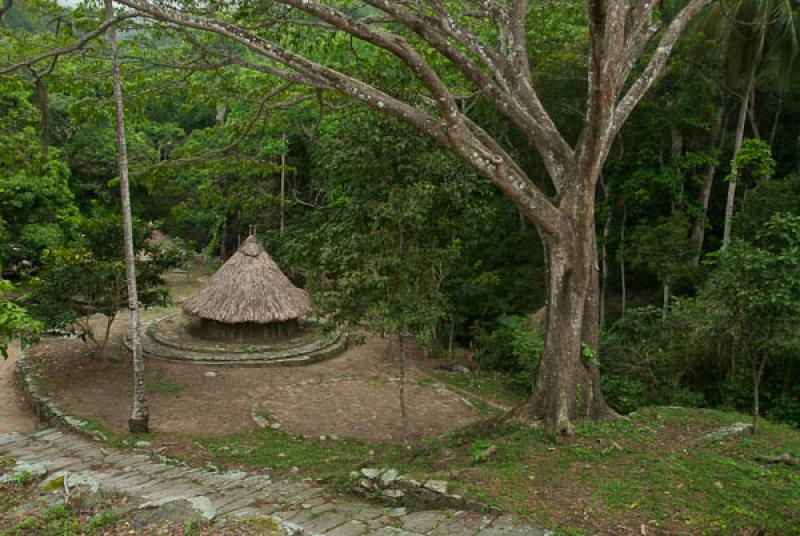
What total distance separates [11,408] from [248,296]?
577 cm

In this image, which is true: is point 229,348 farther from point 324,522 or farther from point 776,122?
point 776,122

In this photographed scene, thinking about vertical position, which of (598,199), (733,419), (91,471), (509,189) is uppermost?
(598,199)

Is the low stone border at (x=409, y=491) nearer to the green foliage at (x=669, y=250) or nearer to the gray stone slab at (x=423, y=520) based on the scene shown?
the gray stone slab at (x=423, y=520)

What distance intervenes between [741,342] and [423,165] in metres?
4.65

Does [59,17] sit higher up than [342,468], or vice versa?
[59,17]

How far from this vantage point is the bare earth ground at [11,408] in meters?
9.83

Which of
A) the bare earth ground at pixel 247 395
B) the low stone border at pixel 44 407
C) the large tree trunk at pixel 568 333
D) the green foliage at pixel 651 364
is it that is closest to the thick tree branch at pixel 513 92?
the large tree trunk at pixel 568 333

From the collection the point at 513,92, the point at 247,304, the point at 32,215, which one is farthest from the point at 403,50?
the point at 32,215

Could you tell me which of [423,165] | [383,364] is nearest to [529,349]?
[383,364]

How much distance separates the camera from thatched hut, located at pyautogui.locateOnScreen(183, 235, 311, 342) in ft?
48.9

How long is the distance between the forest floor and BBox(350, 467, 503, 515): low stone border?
9 centimetres

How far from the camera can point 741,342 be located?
7.38 metres

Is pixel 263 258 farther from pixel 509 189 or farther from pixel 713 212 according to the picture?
pixel 713 212

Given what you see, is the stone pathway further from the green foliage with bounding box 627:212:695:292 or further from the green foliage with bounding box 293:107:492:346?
the green foliage with bounding box 627:212:695:292
